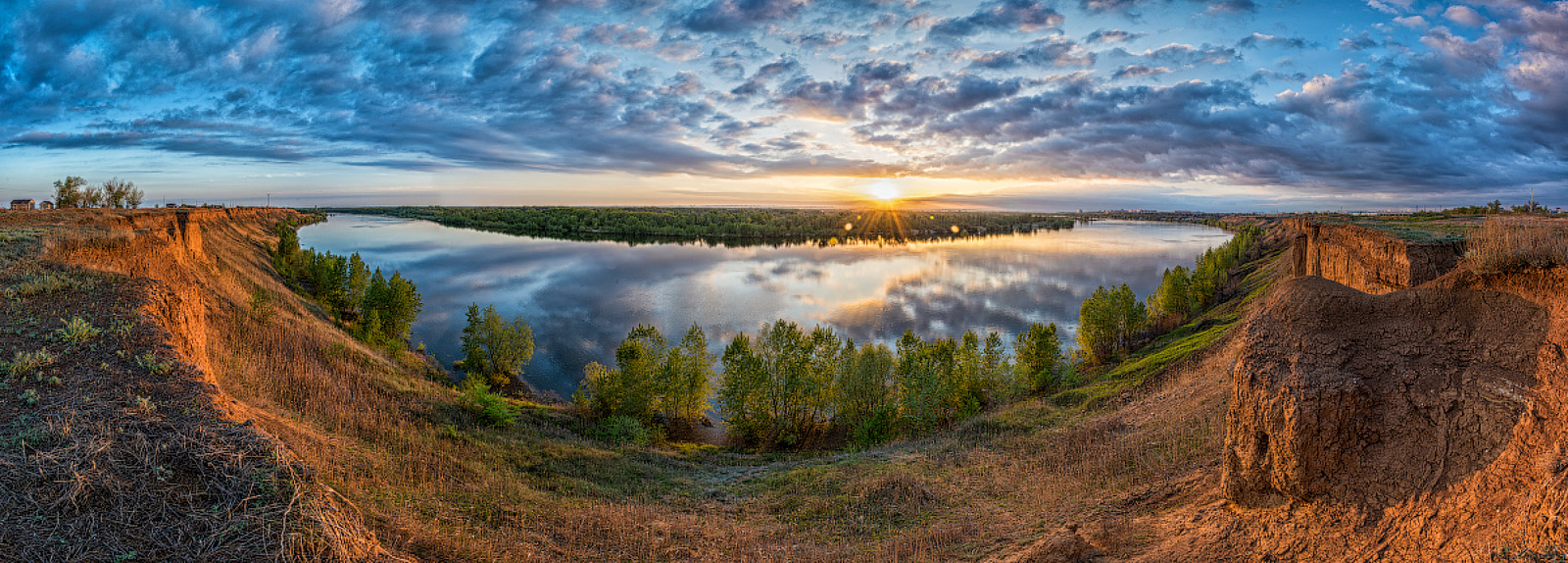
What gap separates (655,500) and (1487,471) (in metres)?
13.6

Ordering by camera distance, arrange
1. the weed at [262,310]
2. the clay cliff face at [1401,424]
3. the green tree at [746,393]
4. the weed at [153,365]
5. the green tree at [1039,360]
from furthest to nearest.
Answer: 1. the green tree at [1039,360]
2. the green tree at [746,393]
3. the weed at [262,310]
4. the weed at [153,365]
5. the clay cliff face at [1401,424]

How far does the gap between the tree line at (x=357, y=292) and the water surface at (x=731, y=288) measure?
395 cm

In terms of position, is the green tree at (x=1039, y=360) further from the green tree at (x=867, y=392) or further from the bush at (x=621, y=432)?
the bush at (x=621, y=432)

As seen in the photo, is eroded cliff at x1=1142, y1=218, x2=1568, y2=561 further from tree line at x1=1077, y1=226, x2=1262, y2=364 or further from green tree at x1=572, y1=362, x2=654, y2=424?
tree line at x1=1077, y1=226, x2=1262, y2=364

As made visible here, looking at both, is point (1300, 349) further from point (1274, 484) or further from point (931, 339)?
point (931, 339)

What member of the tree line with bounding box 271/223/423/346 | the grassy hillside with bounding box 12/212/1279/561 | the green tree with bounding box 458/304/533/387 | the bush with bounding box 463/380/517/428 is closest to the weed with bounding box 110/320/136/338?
the grassy hillside with bounding box 12/212/1279/561

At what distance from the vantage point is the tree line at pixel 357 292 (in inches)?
1549

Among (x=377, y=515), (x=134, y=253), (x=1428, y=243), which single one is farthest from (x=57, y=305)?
(x=1428, y=243)

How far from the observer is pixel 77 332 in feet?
31.8

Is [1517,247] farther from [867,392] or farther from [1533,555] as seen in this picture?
[867,392]

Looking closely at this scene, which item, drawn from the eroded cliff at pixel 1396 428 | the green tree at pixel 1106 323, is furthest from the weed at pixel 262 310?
the green tree at pixel 1106 323

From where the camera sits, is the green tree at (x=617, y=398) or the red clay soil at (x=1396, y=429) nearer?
the red clay soil at (x=1396, y=429)

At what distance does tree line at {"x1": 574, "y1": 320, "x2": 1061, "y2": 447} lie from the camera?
3128cm

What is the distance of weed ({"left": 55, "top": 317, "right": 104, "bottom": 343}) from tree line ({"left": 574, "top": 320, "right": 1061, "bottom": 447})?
20.9 meters
